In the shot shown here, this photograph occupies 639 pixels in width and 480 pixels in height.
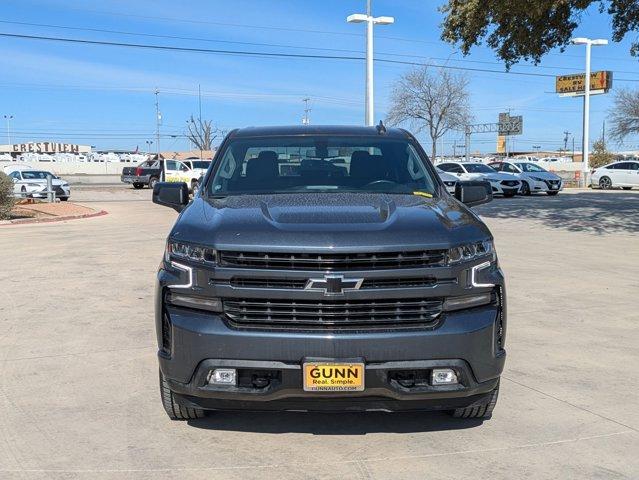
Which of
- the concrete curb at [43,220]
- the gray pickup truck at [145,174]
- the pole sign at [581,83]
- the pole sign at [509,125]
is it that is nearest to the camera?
the concrete curb at [43,220]

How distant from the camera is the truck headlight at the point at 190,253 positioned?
11.8 feet

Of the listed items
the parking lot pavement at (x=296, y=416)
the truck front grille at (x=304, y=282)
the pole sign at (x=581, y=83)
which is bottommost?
the parking lot pavement at (x=296, y=416)

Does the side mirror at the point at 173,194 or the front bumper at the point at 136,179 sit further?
the front bumper at the point at 136,179

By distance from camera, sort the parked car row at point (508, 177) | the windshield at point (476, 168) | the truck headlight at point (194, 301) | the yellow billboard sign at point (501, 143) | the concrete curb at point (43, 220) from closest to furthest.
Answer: the truck headlight at point (194, 301) < the concrete curb at point (43, 220) < the parked car row at point (508, 177) < the windshield at point (476, 168) < the yellow billboard sign at point (501, 143)

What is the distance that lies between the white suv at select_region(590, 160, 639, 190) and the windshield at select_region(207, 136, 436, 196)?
110 ft

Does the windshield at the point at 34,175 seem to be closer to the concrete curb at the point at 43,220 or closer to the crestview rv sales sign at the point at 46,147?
the concrete curb at the point at 43,220

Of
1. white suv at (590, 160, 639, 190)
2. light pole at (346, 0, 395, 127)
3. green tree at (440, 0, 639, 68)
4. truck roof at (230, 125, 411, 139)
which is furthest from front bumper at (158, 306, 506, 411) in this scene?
white suv at (590, 160, 639, 190)

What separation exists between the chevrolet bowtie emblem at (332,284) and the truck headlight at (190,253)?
21.6 inches

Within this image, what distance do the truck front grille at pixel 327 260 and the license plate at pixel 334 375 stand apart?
0.50 metres

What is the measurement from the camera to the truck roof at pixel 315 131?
17.9ft

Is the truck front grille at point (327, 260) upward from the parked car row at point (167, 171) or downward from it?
upward

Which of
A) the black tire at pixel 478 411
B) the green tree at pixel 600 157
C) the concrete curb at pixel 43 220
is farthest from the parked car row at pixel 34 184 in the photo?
the green tree at pixel 600 157

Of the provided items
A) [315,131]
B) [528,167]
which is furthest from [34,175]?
[315,131]

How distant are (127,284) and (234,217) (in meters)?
5.60
